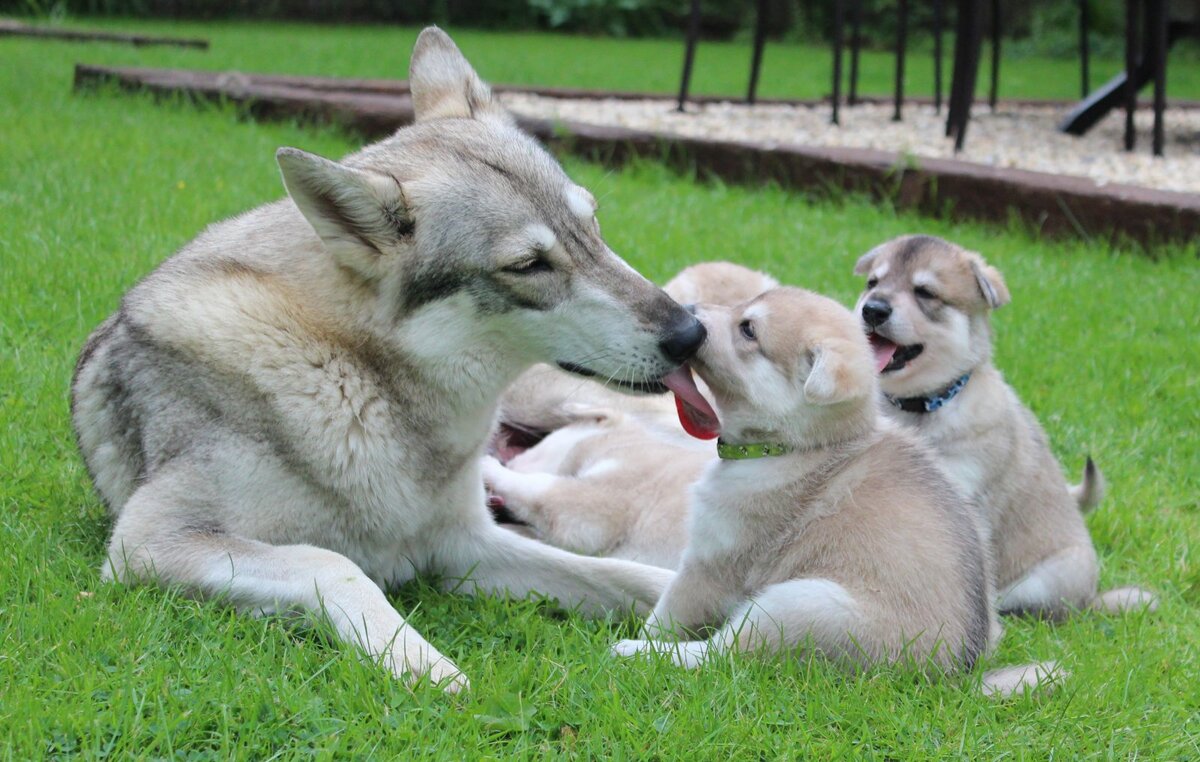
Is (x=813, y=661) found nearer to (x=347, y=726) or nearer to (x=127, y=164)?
(x=347, y=726)

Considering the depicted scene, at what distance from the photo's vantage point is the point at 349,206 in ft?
10.7

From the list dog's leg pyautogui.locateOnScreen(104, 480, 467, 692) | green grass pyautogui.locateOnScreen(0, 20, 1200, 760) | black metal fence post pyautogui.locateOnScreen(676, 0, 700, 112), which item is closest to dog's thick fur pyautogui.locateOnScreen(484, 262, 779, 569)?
green grass pyautogui.locateOnScreen(0, 20, 1200, 760)

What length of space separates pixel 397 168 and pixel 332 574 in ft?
3.97

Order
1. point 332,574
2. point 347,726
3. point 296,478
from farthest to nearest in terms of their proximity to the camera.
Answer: point 296,478
point 332,574
point 347,726

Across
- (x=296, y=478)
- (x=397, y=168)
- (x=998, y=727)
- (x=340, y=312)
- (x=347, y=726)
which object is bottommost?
(x=998, y=727)

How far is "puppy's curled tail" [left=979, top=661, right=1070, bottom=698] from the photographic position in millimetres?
3146

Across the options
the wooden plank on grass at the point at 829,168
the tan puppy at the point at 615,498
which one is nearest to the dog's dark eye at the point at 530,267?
the tan puppy at the point at 615,498

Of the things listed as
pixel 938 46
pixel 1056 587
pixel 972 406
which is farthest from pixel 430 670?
pixel 938 46

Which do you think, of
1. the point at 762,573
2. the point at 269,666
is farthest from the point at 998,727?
the point at 269,666

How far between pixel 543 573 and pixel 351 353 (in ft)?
3.29

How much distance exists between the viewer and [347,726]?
2.65 metres

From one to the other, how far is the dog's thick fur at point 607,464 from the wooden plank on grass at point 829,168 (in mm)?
3877

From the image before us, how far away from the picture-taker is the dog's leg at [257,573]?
2.98 m

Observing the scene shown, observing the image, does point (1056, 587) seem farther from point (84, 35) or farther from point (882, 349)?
point (84, 35)
